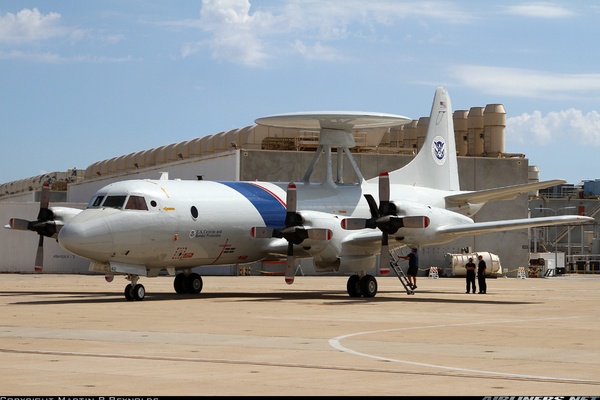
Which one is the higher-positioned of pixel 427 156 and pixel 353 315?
pixel 427 156

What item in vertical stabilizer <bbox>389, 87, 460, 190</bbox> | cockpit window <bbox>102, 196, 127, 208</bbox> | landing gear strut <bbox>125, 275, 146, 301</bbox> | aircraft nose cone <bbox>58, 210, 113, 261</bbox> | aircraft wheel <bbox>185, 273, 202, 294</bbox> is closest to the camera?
aircraft nose cone <bbox>58, 210, 113, 261</bbox>

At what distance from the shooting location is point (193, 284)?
35.2 meters

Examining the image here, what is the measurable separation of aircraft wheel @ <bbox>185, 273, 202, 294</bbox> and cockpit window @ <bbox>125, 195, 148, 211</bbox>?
193 inches

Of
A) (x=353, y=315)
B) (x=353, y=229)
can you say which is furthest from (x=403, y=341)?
(x=353, y=229)

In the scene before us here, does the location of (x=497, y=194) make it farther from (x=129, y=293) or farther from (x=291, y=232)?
(x=129, y=293)

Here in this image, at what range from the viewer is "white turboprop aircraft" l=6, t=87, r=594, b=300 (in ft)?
99.7

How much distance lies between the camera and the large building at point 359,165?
62406 millimetres

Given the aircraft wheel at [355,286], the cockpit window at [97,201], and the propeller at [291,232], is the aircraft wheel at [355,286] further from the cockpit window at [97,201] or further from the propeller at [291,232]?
the cockpit window at [97,201]

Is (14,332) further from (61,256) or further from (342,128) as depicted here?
(61,256)

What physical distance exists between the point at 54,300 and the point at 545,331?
56.2 ft

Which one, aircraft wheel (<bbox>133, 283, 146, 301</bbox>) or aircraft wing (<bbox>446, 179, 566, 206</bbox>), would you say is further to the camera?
aircraft wing (<bbox>446, 179, 566, 206</bbox>)

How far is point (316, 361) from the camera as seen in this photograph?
46.5 ft

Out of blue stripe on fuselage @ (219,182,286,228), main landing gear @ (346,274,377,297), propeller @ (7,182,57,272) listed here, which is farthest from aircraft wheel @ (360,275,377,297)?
propeller @ (7,182,57,272)

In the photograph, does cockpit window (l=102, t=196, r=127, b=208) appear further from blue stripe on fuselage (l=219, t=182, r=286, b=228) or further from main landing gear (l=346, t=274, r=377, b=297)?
main landing gear (l=346, t=274, r=377, b=297)
